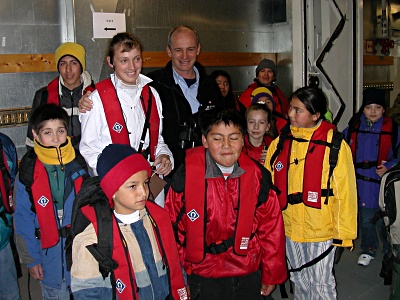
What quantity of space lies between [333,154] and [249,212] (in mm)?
887

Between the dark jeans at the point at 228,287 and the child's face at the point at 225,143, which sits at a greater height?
the child's face at the point at 225,143

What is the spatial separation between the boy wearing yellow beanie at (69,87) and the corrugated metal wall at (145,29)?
2.59 ft

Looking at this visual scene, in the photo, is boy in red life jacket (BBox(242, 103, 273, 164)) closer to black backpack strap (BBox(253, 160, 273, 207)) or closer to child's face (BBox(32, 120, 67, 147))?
black backpack strap (BBox(253, 160, 273, 207))

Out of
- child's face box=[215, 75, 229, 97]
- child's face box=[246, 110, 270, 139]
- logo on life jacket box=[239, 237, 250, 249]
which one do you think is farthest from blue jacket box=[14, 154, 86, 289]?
Answer: child's face box=[215, 75, 229, 97]

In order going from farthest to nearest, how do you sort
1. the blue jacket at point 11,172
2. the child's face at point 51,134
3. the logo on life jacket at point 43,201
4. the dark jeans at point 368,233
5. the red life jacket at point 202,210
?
the dark jeans at point 368,233 → the blue jacket at point 11,172 → the child's face at point 51,134 → the logo on life jacket at point 43,201 → the red life jacket at point 202,210

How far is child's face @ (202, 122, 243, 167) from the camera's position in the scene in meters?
2.67

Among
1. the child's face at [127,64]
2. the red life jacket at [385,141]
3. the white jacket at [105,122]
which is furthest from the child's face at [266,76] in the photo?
the child's face at [127,64]

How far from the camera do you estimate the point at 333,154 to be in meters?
3.14

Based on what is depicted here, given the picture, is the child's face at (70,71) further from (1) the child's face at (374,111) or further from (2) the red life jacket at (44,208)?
(1) the child's face at (374,111)

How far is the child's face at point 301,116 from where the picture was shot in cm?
330

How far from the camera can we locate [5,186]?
10.3ft

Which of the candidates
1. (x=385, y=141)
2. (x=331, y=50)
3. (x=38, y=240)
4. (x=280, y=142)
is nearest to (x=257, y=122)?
(x=280, y=142)

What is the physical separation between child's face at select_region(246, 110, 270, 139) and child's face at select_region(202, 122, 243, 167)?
1312 mm

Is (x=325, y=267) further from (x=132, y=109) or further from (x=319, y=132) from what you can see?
(x=132, y=109)
